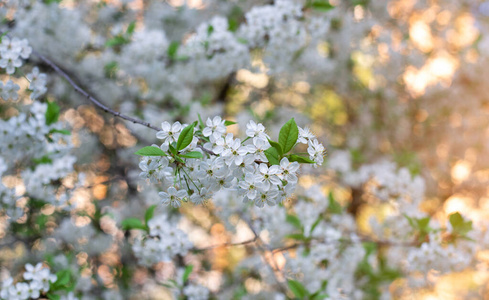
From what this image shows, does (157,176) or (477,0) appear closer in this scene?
(157,176)

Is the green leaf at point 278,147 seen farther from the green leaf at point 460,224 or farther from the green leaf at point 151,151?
the green leaf at point 460,224

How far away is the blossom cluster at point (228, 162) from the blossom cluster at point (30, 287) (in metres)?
1.27

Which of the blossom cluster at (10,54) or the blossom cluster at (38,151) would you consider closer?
the blossom cluster at (10,54)

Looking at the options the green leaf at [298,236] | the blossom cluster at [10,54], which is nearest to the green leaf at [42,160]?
the blossom cluster at [10,54]

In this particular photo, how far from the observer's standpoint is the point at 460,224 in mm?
2834

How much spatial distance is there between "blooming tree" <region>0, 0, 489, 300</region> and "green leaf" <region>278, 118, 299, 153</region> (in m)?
0.01

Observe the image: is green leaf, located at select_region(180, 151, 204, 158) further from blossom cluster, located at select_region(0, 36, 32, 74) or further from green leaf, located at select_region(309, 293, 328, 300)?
green leaf, located at select_region(309, 293, 328, 300)

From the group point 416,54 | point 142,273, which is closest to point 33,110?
point 142,273

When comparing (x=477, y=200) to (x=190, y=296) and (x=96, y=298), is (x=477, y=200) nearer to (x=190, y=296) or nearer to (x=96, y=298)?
(x=190, y=296)

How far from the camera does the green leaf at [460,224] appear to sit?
111 inches

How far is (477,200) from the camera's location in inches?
256

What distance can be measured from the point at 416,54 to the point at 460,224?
3.26 m

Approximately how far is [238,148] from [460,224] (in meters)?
2.12

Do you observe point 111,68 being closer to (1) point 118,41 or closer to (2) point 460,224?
(1) point 118,41
